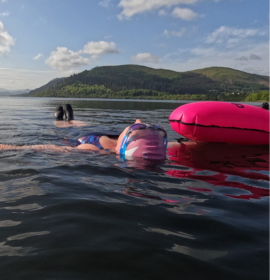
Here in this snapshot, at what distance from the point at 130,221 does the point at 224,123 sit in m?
4.67

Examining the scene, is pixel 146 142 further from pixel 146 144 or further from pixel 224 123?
pixel 224 123

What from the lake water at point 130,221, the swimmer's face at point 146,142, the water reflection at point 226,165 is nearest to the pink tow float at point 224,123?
the water reflection at point 226,165

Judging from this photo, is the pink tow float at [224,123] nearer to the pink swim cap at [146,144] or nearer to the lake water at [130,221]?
the pink swim cap at [146,144]

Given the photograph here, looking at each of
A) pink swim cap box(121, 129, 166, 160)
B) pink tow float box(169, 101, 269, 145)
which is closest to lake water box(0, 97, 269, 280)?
pink swim cap box(121, 129, 166, 160)

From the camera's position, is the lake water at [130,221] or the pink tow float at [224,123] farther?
the pink tow float at [224,123]

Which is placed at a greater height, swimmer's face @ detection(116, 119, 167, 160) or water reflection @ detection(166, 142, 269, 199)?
swimmer's face @ detection(116, 119, 167, 160)

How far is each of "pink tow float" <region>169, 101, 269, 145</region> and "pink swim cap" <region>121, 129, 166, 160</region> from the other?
6.16ft

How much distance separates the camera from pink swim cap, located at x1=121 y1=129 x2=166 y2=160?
4645 mm

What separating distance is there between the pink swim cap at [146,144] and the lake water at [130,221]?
0.34 meters

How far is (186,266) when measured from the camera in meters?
1.74

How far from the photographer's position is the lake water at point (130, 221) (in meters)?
1.72

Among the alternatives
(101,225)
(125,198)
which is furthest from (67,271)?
(125,198)

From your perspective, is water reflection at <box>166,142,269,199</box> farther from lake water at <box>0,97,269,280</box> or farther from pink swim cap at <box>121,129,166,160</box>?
pink swim cap at <box>121,129,166,160</box>

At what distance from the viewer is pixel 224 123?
631 centimetres
